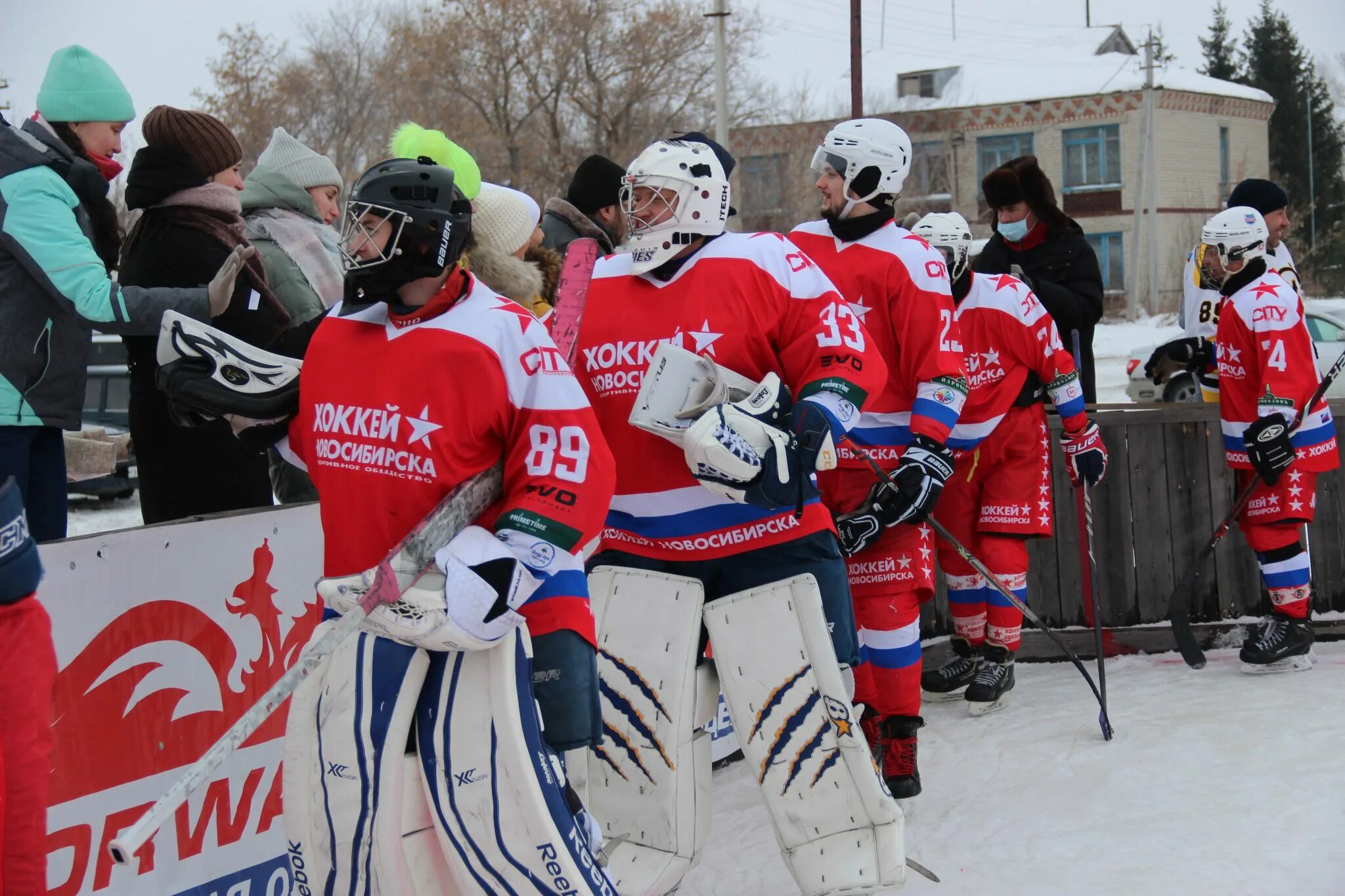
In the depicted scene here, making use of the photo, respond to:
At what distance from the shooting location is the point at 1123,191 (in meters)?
42.9

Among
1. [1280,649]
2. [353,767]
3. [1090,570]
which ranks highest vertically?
[353,767]

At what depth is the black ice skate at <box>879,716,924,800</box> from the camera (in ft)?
15.9

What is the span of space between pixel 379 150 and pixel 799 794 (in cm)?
3198

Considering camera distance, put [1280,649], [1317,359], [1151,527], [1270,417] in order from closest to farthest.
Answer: [1270,417], [1280,649], [1151,527], [1317,359]

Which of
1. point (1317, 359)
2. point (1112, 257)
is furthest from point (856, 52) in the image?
point (1112, 257)

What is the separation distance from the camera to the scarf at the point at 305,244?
501 centimetres

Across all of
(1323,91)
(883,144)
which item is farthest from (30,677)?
(1323,91)

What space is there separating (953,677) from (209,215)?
12.0 feet

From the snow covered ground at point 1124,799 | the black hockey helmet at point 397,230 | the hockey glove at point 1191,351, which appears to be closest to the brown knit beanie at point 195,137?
the black hockey helmet at point 397,230

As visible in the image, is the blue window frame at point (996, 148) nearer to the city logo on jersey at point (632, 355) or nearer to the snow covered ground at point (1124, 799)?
the snow covered ground at point (1124, 799)

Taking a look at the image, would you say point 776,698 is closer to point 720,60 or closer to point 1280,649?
point 1280,649

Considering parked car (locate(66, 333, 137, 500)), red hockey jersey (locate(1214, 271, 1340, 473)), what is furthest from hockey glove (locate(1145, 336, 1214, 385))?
parked car (locate(66, 333, 137, 500))

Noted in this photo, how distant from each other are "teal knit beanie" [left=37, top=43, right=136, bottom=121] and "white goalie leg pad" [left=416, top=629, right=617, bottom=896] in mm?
2351

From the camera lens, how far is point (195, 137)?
4504 mm
